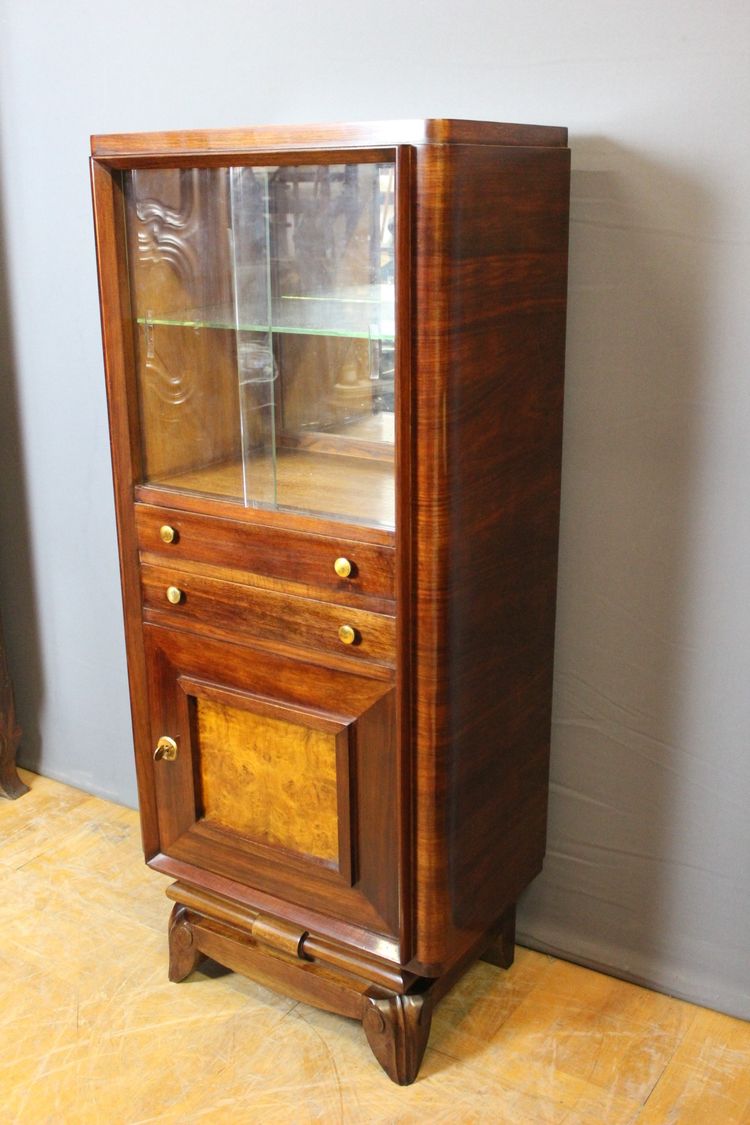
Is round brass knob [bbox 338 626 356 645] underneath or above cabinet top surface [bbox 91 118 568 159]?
underneath

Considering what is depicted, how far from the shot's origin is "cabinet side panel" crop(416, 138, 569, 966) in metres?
1.49

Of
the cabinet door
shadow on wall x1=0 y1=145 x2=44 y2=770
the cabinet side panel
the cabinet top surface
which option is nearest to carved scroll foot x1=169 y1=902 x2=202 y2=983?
the cabinet door

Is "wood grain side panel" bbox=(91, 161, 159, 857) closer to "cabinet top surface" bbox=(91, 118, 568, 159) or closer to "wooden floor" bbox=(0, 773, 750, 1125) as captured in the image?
"cabinet top surface" bbox=(91, 118, 568, 159)

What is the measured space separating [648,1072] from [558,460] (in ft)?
3.15

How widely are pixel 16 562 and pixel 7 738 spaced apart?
0.40 metres

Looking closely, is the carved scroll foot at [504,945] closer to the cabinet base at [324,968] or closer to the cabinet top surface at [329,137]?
the cabinet base at [324,968]

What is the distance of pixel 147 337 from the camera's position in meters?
1.79

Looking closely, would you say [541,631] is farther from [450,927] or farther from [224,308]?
[224,308]

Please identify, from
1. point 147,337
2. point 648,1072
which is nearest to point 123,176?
point 147,337

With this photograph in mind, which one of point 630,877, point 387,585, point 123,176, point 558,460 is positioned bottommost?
point 630,877

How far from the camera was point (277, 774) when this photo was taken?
184 centimetres

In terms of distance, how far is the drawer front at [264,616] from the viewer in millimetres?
1648

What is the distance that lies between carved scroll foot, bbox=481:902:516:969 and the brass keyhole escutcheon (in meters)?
0.63

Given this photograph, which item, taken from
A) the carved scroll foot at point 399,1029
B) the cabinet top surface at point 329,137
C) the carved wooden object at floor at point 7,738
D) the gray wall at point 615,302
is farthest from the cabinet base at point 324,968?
the cabinet top surface at point 329,137
